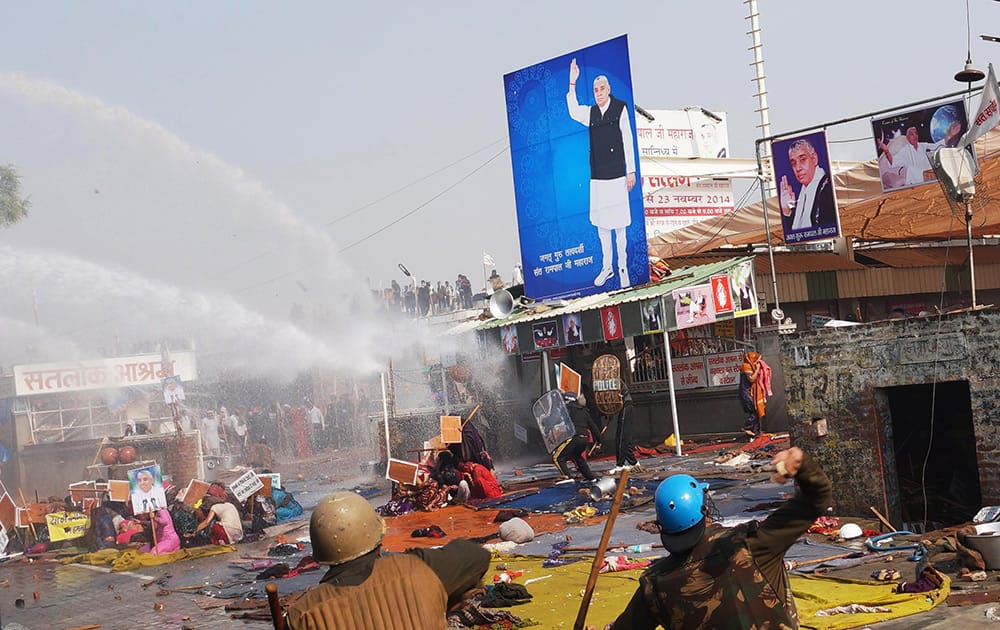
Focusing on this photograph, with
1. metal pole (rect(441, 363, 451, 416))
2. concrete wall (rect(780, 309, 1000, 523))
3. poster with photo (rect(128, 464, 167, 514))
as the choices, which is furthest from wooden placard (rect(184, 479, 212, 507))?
concrete wall (rect(780, 309, 1000, 523))

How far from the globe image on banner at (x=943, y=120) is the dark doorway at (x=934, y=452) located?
4.33 meters

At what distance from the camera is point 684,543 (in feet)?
13.4

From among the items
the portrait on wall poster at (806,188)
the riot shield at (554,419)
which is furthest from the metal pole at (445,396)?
the portrait on wall poster at (806,188)

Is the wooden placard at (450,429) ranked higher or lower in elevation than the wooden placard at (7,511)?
higher

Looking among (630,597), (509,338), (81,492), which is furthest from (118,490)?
(509,338)

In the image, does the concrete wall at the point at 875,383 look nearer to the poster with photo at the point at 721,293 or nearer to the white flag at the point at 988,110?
the white flag at the point at 988,110

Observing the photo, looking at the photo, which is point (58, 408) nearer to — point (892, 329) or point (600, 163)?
point (600, 163)

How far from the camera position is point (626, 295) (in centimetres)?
2317

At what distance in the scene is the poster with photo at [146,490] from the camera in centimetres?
1667

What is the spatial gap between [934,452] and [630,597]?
192 inches

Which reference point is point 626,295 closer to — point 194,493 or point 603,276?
point 603,276

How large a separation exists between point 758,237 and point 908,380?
16.5 metres

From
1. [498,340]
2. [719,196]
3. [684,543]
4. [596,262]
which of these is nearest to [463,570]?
[684,543]

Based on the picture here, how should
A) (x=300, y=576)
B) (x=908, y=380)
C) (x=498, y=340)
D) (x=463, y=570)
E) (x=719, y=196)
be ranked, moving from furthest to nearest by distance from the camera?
(x=719, y=196) < (x=498, y=340) < (x=300, y=576) < (x=908, y=380) < (x=463, y=570)
